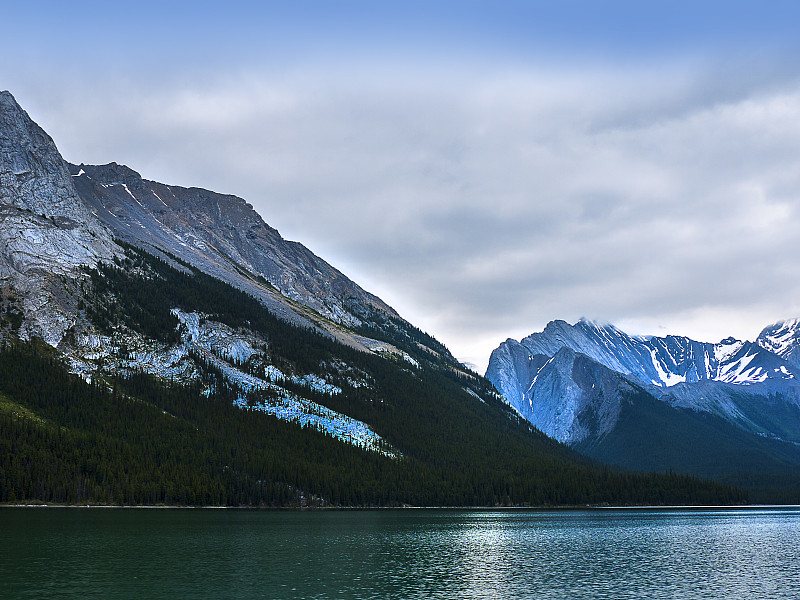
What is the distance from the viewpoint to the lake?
6944 cm

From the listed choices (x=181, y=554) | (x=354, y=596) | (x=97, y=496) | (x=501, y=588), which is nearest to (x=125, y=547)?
(x=181, y=554)

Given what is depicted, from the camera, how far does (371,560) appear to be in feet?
304

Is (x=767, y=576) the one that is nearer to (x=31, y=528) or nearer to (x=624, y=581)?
(x=624, y=581)

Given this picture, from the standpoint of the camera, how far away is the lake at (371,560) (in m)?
69.4

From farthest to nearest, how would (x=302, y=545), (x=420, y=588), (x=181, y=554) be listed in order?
(x=302, y=545)
(x=181, y=554)
(x=420, y=588)

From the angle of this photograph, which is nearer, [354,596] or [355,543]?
[354,596]

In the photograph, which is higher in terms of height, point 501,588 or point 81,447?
point 81,447

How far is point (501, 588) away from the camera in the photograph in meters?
73.0

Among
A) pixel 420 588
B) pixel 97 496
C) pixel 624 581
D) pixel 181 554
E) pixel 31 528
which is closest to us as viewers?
pixel 420 588

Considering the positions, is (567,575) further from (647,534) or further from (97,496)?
(97,496)

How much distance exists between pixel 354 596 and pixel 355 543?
47526 mm

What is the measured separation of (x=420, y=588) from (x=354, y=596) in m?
8.71

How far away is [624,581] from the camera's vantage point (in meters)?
77.9

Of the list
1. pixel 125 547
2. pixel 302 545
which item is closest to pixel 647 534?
pixel 302 545
